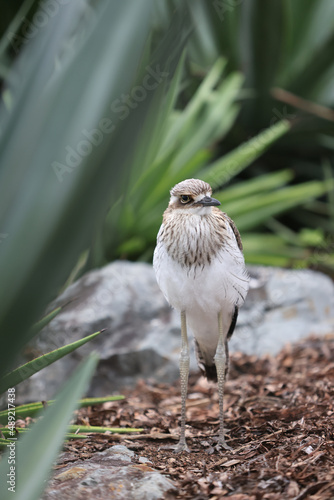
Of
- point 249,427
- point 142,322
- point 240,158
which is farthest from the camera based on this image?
point 240,158

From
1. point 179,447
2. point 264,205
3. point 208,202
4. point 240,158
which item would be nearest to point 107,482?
point 179,447

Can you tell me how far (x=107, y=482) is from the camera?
7.03ft

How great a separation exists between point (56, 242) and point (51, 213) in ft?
0.20

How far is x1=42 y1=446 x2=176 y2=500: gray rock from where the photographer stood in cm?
205

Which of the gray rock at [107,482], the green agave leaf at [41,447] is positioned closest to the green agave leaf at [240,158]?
the gray rock at [107,482]

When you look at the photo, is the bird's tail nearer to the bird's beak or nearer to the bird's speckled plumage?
the bird's speckled plumage

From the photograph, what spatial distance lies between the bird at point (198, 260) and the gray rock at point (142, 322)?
1.21 m

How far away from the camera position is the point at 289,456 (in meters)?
2.38

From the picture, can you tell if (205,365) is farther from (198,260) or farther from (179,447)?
(198,260)

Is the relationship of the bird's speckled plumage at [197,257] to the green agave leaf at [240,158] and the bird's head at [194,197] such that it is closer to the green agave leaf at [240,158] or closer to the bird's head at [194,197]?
the bird's head at [194,197]

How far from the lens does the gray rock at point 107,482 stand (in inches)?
80.6

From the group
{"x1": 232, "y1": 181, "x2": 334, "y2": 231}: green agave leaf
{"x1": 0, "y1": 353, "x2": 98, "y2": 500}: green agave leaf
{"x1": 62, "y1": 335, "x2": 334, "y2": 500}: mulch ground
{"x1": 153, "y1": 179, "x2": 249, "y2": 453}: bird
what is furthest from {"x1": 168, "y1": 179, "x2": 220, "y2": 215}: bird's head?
{"x1": 232, "y1": 181, "x2": 334, "y2": 231}: green agave leaf

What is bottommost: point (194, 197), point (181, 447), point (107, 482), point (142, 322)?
point (181, 447)

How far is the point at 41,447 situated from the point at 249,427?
205cm
